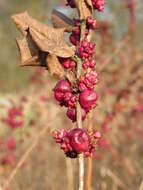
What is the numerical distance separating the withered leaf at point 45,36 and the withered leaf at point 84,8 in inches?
2.8

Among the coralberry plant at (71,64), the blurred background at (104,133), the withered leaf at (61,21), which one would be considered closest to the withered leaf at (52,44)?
the coralberry plant at (71,64)

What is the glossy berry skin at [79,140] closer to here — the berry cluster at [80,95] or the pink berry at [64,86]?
the berry cluster at [80,95]

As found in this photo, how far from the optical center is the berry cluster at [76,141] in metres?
1.25

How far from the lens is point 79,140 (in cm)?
124

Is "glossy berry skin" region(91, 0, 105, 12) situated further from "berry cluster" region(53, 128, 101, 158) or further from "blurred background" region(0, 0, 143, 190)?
"blurred background" region(0, 0, 143, 190)

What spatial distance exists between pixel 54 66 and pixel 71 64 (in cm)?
6

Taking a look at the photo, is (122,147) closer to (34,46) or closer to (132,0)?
(132,0)

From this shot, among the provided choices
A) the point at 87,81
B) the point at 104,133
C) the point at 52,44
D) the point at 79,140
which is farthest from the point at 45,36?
the point at 104,133

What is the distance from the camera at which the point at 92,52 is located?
129cm

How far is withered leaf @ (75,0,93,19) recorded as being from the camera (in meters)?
1.31

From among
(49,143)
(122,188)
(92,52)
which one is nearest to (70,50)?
(92,52)

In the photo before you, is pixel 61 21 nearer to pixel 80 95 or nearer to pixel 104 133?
pixel 80 95

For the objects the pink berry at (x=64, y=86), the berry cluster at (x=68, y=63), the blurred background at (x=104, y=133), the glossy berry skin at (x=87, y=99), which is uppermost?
the berry cluster at (x=68, y=63)

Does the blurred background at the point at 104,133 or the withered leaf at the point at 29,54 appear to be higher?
the withered leaf at the point at 29,54
